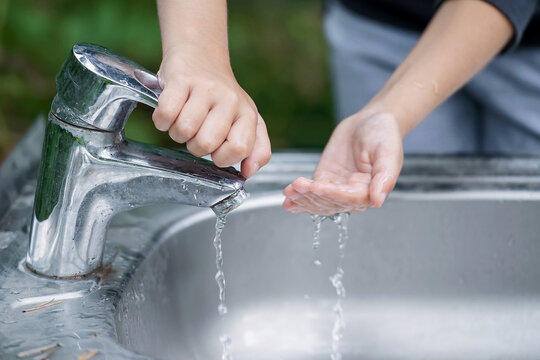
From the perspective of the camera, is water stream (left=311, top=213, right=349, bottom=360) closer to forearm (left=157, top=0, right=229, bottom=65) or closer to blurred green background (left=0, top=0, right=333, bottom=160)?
forearm (left=157, top=0, right=229, bottom=65)

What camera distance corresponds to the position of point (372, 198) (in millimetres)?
497

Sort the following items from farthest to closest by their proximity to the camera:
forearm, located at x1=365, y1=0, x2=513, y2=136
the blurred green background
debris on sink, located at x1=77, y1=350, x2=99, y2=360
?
1. the blurred green background
2. forearm, located at x1=365, y1=0, x2=513, y2=136
3. debris on sink, located at x1=77, y1=350, x2=99, y2=360

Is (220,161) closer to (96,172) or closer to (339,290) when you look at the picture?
(96,172)

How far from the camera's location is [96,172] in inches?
18.1

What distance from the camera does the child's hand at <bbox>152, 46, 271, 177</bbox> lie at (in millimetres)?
414

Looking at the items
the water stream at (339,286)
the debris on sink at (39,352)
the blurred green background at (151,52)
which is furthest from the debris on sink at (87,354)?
the blurred green background at (151,52)

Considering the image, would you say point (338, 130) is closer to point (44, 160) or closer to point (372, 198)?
point (372, 198)

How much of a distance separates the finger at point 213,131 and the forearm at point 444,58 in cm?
21

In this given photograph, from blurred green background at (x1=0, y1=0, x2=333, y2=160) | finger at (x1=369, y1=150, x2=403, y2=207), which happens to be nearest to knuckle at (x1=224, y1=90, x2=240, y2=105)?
finger at (x1=369, y1=150, x2=403, y2=207)

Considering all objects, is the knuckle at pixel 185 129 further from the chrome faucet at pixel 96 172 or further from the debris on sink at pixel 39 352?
the debris on sink at pixel 39 352

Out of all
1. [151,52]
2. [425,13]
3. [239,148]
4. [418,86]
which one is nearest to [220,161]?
[239,148]

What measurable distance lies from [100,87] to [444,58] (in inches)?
12.8

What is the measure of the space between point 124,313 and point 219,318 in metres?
0.15

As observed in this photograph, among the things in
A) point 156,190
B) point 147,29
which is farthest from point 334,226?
point 147,29
